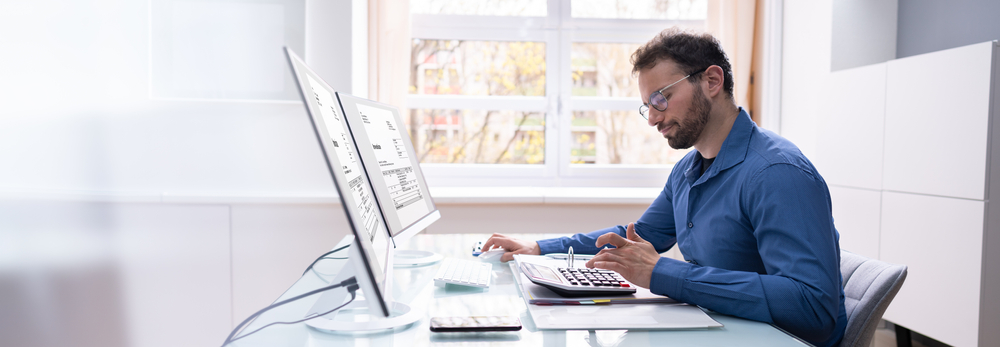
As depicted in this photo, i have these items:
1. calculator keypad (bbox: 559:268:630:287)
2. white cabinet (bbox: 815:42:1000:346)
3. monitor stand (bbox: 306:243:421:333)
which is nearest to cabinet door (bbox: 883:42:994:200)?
white cabinet (bbox: 815:42:1000:346)

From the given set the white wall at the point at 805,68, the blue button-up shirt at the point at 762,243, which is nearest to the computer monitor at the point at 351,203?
the blue button-up shirt at the point at 762,243

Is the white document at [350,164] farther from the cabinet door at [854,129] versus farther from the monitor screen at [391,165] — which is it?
the cabinet door at [854,129]

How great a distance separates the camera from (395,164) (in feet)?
4.16

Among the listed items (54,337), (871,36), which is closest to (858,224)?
(871,36)

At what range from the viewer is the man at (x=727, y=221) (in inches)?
36.7

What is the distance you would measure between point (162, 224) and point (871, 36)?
11.5 ft

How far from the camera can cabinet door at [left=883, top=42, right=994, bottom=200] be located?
1886mm

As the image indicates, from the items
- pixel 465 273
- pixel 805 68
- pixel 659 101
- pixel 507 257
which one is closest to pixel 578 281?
pixel 465 273

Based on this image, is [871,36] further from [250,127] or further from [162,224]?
[162,224]

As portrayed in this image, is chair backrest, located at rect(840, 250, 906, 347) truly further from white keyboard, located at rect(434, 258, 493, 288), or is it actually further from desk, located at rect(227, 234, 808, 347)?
white keyboard, located at rect(434, 258, 493, 288)

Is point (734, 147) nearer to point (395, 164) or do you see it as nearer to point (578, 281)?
point (578, 281)

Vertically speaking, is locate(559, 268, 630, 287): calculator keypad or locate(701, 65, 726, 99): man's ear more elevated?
locate(701, 65, 726, 99): man's ear

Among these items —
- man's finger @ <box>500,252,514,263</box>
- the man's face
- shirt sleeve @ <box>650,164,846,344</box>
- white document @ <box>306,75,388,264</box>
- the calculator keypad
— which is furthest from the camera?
man's finger @ <box>500,252,514,263</box>

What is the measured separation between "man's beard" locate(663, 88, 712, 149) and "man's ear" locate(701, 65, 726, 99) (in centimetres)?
2
